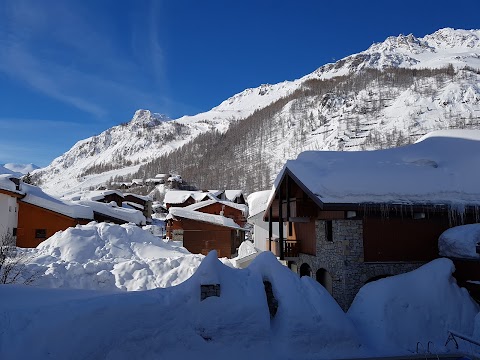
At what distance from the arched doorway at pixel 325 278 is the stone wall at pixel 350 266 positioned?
1.75 feet

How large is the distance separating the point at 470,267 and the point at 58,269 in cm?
1538

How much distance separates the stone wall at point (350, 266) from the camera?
43.8 feet

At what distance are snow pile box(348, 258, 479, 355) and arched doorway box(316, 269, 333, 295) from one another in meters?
2.51

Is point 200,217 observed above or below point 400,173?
below

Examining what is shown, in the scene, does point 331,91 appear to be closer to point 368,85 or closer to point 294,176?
point 368,85

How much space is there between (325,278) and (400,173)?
5462 millimetres

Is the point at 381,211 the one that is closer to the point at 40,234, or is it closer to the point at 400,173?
the point at 400,173

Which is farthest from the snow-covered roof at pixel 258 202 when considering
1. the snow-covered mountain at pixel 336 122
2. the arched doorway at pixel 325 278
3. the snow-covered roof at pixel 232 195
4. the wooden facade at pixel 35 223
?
the snow-covered mountain at pixel 336 122

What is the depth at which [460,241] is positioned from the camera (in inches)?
504

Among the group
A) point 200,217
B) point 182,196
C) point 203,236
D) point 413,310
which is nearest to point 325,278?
point 413,310

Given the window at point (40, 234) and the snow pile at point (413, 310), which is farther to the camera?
the window at point (40, 234)

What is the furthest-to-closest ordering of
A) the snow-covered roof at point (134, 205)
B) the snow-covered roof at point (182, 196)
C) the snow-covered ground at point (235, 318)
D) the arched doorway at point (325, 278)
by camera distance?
the snow-covered roof at point (182, 196), the snow-covered roof at point (134, 205), the arched doorway at point (325, 278), the snow-covered ground at point (235, 318)

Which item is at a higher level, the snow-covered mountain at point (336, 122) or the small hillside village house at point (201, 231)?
the snow-covered mountain at point (336, 122)

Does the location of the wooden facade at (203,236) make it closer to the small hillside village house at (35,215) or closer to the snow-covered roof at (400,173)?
the small hillside village house at (35,215)
